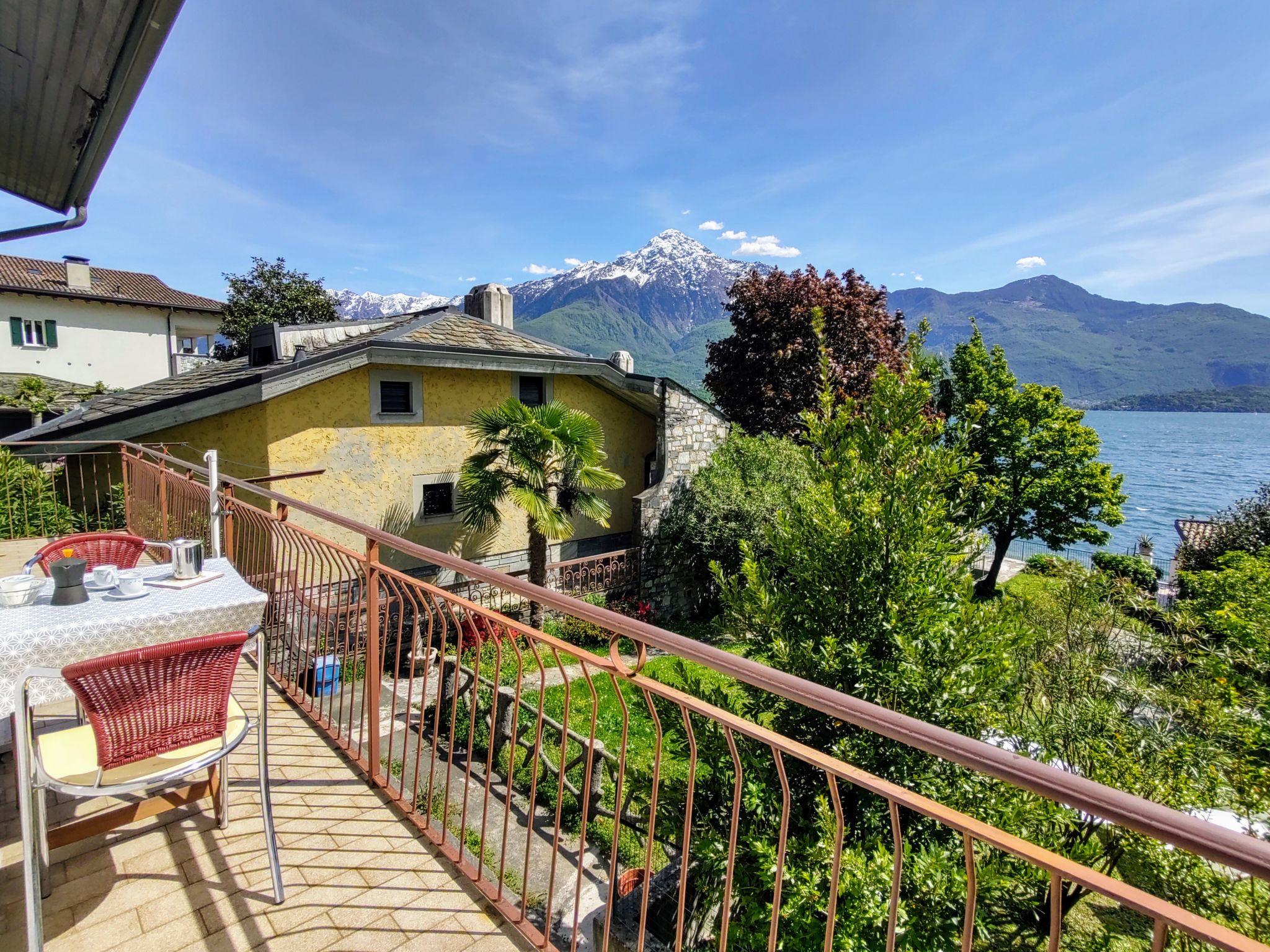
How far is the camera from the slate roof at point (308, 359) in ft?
30.6

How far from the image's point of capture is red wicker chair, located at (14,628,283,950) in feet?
5.75

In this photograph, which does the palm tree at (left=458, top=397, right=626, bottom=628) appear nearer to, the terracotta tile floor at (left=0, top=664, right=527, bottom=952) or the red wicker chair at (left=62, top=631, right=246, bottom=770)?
the terracotta tile floor at (left=0, top=664, right=527, bottom=952)

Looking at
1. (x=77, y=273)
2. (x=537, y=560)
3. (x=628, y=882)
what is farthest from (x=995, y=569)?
(x=77, y=273)

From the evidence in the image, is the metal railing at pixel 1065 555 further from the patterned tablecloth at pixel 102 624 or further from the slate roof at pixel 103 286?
the slate roof at pixel 103 286

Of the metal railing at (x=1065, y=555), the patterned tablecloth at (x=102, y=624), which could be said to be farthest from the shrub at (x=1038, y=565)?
the patterned tablecloth at (x=102, y=624)

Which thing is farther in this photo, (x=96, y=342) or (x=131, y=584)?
(x=96, y=342)

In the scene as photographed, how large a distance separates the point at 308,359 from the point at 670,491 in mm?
8541

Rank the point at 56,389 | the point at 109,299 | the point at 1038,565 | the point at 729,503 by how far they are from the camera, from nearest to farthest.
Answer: the point at 729,503
the point at 56,389
the point at 1038,565
the point at 109,299

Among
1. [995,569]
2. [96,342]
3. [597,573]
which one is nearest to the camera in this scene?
[597,573]

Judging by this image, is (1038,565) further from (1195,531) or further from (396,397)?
(396,397)

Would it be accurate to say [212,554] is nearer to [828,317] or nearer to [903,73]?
[903,73]

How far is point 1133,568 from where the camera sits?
2191 cm

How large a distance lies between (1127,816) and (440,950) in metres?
2.20

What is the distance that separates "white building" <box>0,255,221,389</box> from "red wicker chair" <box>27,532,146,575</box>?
29064 mm
